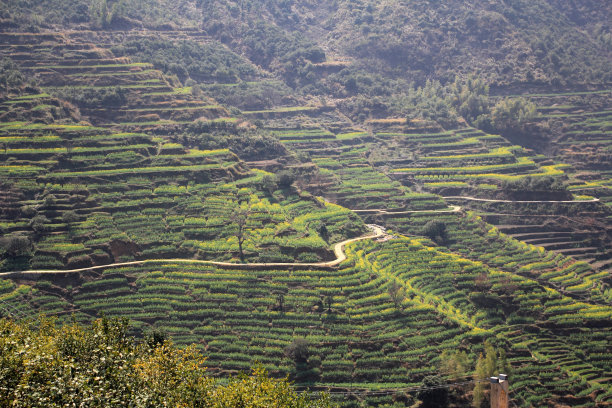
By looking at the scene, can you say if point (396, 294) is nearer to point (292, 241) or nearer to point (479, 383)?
point (479, 383)

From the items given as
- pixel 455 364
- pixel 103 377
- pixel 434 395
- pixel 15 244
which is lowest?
pixel 434 395

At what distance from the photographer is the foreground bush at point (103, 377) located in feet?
79.4

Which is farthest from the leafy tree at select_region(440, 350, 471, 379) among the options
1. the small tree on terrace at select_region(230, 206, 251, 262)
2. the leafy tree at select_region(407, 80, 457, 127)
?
the leafy tree at select_region(407, 80, 457, 127)

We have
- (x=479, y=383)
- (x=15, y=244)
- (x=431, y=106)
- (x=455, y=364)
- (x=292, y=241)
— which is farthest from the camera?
(x=431, y=106)

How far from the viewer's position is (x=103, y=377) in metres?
26.4

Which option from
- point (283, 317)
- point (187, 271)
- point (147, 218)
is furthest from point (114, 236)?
point (283, 317)

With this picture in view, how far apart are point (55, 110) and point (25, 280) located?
30507mm

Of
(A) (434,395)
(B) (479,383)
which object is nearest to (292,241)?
(A) (434,395)

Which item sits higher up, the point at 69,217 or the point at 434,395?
the point at 69,217

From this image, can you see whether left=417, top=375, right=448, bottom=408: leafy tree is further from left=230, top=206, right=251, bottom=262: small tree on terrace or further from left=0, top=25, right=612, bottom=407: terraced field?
left=230, top=206, right=251, bottom=262: small tree on terrace

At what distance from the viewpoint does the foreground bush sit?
24.2 meters

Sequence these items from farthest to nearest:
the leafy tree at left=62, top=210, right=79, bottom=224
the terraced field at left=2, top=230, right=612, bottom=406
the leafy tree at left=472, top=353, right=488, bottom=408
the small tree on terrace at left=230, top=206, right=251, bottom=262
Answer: the small tree on terrace at left=230, top=206, right=251, bottom=262 < the leafy tree at left=62, top=210, right=79, bottom=224 < the terraced field at left=2, top=230, right=612, bottom=406 < the leafy tree at left=472, top=353, right=488, bottom=408

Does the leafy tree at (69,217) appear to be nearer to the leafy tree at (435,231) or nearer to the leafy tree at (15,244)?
the leafy tree at (15,244)

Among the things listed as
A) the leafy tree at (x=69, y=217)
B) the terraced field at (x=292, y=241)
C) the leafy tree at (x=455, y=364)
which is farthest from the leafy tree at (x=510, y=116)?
the leafy tree at (x=69, y=217)
